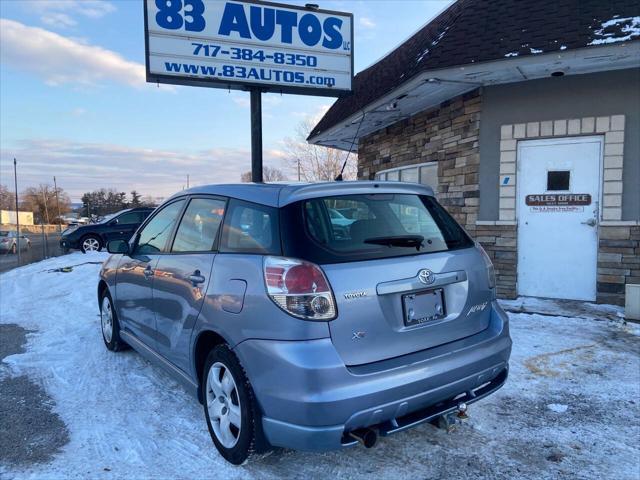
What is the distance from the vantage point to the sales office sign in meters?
7.51

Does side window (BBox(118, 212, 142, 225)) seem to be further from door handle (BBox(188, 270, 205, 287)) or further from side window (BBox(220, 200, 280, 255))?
side window (BBox(220, 200, 280, 255))

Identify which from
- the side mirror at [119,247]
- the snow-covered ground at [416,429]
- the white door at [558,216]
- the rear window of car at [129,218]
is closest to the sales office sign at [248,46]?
the white door at [558,216]

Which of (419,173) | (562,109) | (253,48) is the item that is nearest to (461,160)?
(419,173)

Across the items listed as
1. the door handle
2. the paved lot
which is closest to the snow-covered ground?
the door handle

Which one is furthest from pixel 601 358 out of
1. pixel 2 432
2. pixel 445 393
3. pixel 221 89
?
pixel 221 89

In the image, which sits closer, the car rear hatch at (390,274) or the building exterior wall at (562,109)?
the car rear hatch at (390,274)

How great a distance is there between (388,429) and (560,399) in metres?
1.98

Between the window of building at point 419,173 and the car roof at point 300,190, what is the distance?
548 centimetres

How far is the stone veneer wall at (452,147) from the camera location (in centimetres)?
750

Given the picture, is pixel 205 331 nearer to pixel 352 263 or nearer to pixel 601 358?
pixel 352 263

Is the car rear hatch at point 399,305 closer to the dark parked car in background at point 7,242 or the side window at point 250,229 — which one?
the side window at point 250,229

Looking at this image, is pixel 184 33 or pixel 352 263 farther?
pixel 184 33

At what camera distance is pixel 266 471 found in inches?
106

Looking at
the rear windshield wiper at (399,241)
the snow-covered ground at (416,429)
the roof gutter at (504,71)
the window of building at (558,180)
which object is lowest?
the snow-covered ground at (416,429)
